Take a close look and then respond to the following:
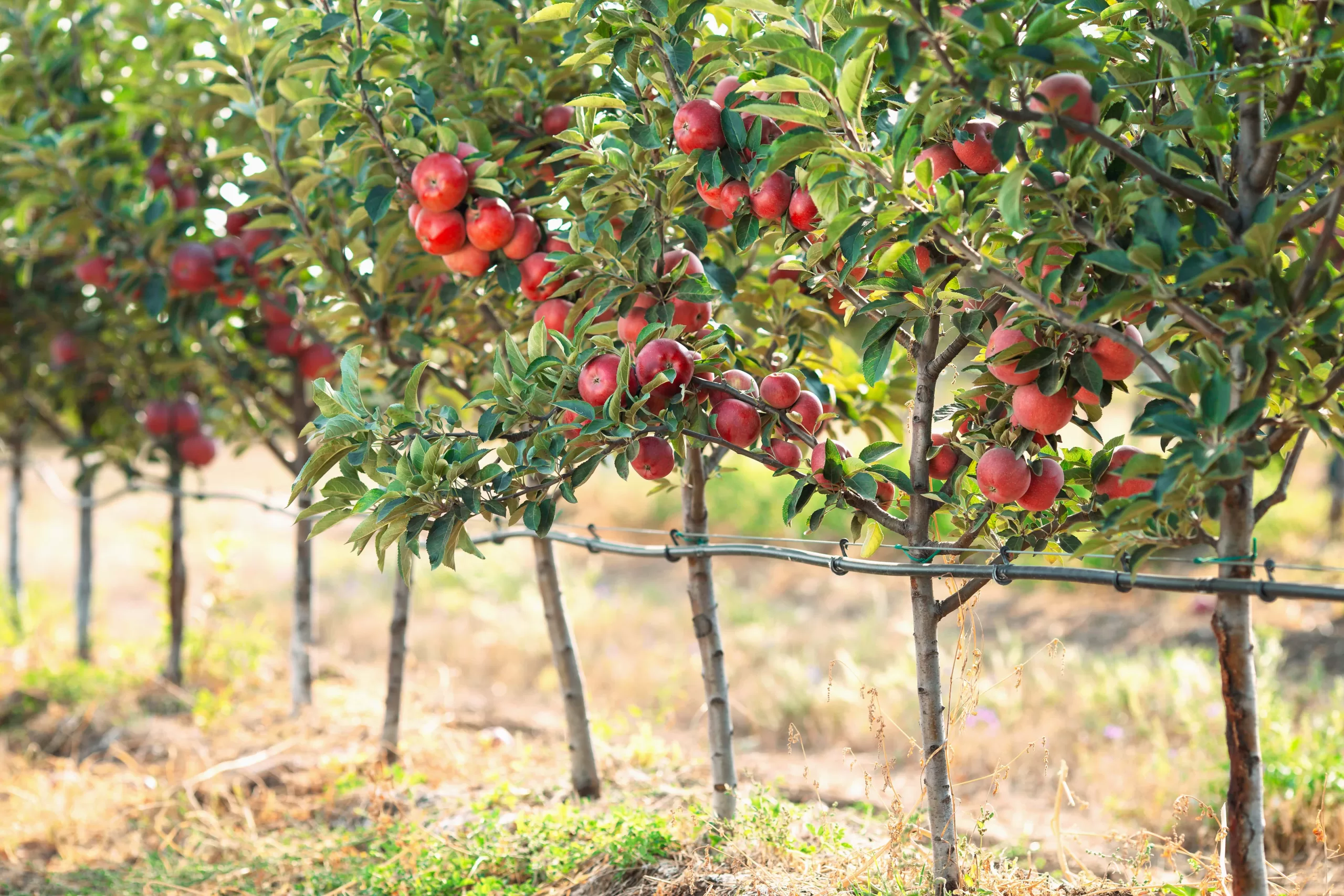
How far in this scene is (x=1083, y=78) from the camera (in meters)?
1.23

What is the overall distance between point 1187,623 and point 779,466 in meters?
3.71

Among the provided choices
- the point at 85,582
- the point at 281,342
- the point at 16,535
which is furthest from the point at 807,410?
the point at 16,535

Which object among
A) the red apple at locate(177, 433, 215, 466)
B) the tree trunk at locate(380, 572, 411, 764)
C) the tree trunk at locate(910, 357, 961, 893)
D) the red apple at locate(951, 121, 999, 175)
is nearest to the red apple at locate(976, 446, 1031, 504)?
the tree trunk at locate(910, 357, 961, 893)

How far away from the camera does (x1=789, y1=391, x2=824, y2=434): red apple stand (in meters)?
1.70

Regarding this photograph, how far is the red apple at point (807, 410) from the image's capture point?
1704 mm

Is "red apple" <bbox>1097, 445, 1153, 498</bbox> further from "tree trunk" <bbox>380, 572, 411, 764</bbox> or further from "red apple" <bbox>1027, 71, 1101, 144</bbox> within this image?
"tree trunk" <bbox>380, 572, 411, 764</bbox>

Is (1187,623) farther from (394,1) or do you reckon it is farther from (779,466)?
(394,1)

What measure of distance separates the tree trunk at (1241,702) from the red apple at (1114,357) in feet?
0.68

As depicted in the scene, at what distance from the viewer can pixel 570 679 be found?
99.0 inches

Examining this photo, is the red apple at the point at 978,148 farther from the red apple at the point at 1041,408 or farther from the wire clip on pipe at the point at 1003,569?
the wire clip on pipe at the point at 1003,569

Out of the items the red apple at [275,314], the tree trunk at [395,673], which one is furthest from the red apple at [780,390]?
Answer: the red apple at [275,314]

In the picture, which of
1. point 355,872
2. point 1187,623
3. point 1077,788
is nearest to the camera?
point 355,872

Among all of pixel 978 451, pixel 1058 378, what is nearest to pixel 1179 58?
pixel 1058 378

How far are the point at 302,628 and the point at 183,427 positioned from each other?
916mm
